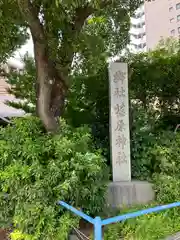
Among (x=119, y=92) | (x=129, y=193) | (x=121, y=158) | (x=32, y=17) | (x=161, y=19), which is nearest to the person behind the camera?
(x=32, y=17)

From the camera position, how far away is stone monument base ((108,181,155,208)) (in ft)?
14.6

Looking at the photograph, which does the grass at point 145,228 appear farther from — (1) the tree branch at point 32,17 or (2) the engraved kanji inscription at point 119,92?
(1) the tree branch at point 32,17

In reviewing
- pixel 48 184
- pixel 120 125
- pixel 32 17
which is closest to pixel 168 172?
pixel 120 125

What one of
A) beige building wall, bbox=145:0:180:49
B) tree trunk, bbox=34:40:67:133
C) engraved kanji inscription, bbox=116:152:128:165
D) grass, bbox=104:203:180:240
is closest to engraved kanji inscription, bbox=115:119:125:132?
engraved kanji inscription, bbox=116:152:128:165

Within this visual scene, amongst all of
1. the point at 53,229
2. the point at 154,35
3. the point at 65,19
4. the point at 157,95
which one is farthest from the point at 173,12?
the point at 53,229

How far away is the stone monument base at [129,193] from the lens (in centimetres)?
444

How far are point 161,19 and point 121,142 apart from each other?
35.6m

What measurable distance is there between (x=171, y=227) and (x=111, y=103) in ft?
7.00

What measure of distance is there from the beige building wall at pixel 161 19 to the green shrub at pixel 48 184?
32392 millimetres

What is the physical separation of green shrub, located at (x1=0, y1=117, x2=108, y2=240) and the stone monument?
654mm

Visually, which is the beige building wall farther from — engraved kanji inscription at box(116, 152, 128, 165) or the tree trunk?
engraved kanji inscription at box(116, 152, 128, 165)

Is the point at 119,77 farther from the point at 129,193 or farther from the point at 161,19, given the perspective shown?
the point at 161,19

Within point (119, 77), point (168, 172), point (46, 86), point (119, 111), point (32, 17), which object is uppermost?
point (32, 17)

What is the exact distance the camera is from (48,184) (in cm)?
358
